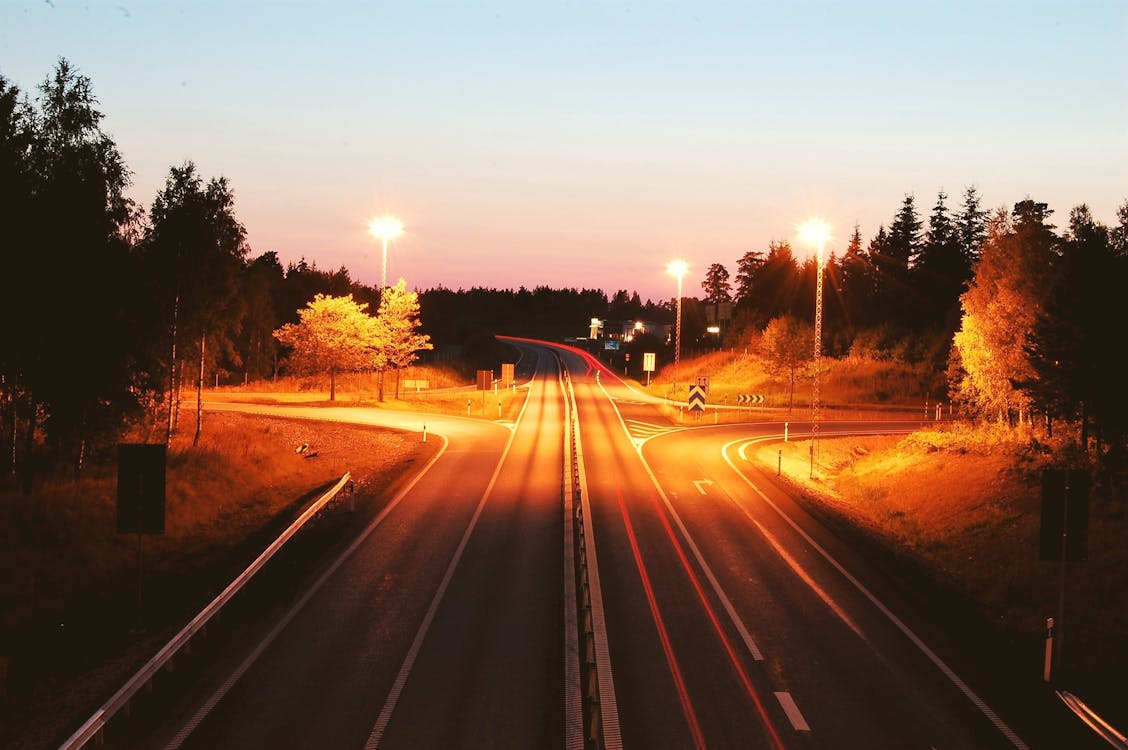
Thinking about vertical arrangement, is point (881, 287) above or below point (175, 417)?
above

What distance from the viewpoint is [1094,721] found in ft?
39.1

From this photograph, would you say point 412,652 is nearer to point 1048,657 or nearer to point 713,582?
point 713,582

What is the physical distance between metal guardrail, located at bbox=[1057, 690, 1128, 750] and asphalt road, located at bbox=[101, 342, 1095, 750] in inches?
14.5

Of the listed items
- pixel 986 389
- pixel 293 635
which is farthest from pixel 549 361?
pixel 293 635

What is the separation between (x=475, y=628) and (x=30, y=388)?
16176 mm

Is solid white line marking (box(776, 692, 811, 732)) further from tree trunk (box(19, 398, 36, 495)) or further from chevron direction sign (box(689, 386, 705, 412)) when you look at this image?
chevron direction sign (box(689, 386, 705, 412))

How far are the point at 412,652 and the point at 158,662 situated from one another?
413cm

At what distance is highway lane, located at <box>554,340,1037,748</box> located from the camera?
11.8m

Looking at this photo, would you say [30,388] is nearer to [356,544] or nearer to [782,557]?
[356,544]

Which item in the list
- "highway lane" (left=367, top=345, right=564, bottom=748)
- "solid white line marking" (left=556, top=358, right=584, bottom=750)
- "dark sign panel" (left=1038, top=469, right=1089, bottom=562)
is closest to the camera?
"solid white line marking" (left=556, top=358, right=584, bottom=750)

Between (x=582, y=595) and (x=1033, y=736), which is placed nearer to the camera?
(x=1033, y=736)

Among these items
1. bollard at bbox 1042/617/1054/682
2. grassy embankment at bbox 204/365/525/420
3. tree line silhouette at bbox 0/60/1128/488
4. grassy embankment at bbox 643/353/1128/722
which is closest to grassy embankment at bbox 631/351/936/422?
grassy embankment at bbox 643/353/1128/722

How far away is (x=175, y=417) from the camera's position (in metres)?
40.0

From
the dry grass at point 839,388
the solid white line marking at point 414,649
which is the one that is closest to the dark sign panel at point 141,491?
the solid white line marking at point 414,649
